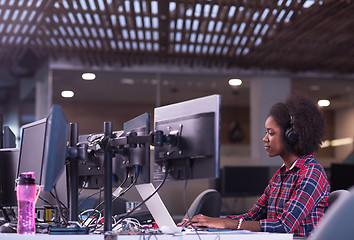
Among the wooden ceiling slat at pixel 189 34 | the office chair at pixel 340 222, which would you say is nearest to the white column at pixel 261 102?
the wooden ceiling slat at pixel 189 34

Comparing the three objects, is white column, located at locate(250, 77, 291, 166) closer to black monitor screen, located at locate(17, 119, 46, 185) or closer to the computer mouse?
black monitor screen, located at locate(17, 119, 46, 185)

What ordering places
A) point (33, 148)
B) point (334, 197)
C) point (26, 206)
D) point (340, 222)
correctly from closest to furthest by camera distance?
point (340, 222)
point (26, 206)
point (33, 148)
point (334, 197)

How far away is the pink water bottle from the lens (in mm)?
2500

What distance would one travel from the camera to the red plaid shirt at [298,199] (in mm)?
2924

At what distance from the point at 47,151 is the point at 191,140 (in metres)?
0.60

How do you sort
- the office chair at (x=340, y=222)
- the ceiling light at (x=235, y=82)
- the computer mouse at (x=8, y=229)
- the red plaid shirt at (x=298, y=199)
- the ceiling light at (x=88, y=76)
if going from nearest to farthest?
the office chair at (x=340, y=222), the computer mouse at (x=8, y=229), the red plaid shirt at (x=298, y=199), the ceiling light at (x=88, y=76), the ceiling light at (x=235, y=82)

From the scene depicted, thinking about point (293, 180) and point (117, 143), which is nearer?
point (117, 143)

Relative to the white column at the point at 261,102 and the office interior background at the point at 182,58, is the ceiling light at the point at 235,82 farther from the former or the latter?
the white column at the point at 261,102

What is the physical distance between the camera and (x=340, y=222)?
51.7 inches

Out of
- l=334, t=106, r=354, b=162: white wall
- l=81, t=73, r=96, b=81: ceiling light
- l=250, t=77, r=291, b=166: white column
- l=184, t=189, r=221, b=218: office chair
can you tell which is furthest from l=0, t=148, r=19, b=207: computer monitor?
l=334, t=106, r=354, b=162: white wall

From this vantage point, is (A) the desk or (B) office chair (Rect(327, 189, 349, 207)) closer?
(A) the desk

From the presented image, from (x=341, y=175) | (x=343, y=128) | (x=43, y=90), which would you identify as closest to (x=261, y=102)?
(x=343, y=128)

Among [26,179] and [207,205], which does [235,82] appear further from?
[26,179]

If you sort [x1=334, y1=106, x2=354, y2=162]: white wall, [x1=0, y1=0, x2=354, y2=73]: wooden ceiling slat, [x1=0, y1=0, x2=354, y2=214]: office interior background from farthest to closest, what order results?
1. [x1=334, y1=106, x2=354, y2=162]: white wall
2. [x1=0, y1=0, x2=354, y2=214]: office interior background
3. [x1=0, y1=0, x2=354, y2=73]: wooden ceiling slat
